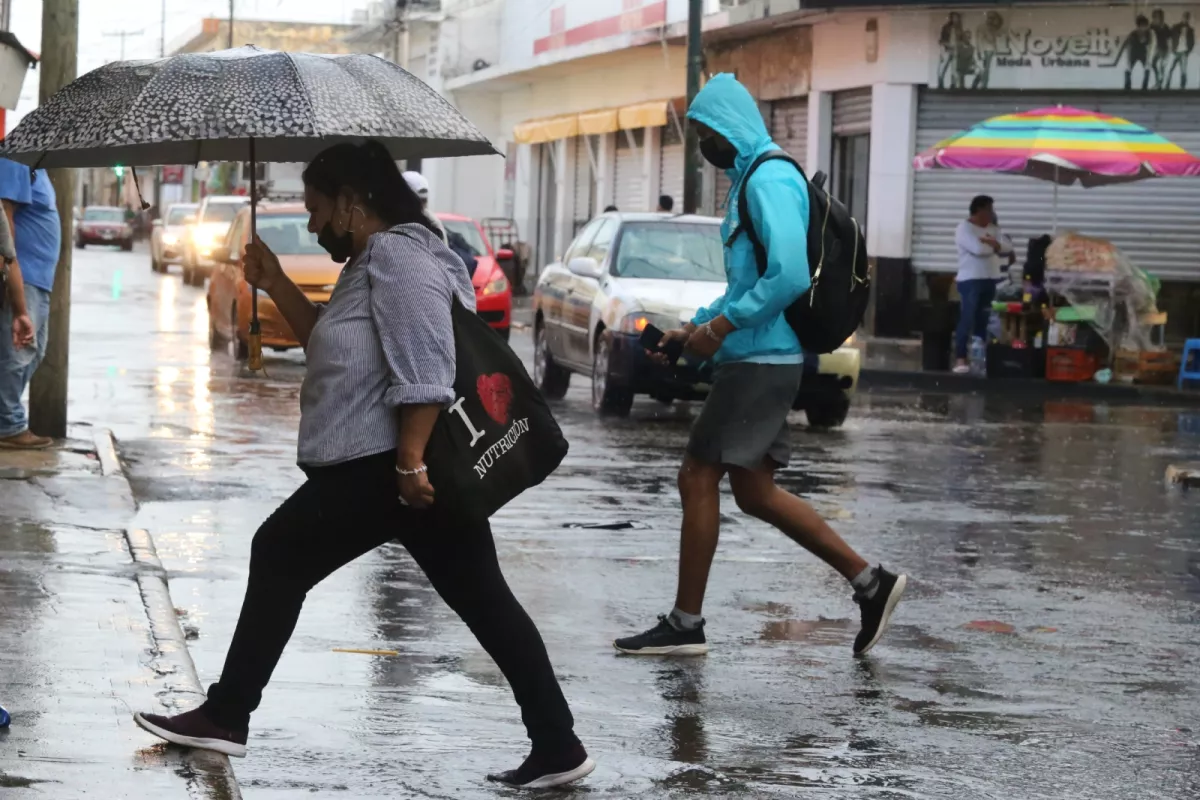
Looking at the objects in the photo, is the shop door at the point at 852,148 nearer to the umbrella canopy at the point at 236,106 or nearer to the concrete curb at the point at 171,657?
the concrete curb at the point at 171,657

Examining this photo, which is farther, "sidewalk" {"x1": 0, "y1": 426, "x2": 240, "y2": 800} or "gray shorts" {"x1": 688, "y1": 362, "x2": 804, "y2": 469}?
"gray shorts" {"x1": 688, "y1": 362, "x2": 804, "y2": 469}

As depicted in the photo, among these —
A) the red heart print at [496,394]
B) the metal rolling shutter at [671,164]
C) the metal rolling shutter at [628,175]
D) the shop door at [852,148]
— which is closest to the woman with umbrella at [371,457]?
the red heart print at [496,394]

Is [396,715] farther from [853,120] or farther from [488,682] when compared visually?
[853,120]

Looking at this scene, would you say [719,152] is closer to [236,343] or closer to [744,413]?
[744,413]

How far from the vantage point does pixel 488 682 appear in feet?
21.0

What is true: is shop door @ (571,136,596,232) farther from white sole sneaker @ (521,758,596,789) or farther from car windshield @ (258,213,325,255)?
white sole sneaker @ (521,758,596,789)

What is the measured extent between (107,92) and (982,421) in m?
12.2

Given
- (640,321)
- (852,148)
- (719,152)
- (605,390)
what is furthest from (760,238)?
(852,148)

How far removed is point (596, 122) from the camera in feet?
125

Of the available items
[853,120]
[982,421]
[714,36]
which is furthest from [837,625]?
[714,36]

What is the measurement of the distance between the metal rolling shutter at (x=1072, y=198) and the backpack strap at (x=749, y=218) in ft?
65.1

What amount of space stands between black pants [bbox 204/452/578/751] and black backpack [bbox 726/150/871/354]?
2.03 m

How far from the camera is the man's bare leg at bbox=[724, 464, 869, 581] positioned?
6.96 m

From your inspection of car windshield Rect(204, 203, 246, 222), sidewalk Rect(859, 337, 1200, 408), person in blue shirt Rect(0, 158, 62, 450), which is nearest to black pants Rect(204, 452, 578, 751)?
person in blue shirt Rect(0, 158, 62, 450)
